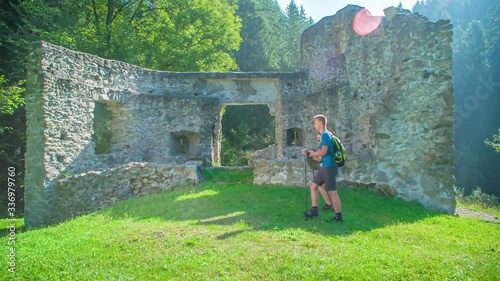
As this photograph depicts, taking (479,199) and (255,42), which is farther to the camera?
(255,42)

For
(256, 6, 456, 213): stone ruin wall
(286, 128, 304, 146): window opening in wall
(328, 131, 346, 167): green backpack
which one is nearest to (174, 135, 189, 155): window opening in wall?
(286, 128, 304, 146): window opening in wall

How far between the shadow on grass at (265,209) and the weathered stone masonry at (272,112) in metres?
0.77

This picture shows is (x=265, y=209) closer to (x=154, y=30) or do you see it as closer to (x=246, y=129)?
(x=154, y=30)

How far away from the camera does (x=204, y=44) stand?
20891 millimetres

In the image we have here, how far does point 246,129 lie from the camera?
26688 mm

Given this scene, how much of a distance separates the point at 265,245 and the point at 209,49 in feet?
58.6

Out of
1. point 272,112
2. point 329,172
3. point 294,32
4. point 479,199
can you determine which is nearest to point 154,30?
point 272,112

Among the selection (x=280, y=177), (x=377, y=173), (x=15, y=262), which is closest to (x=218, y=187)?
(x=280, y=177)

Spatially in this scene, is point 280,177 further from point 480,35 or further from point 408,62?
point 480,35

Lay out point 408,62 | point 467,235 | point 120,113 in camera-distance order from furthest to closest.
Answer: point 120,113, point 408,62, point 467,235

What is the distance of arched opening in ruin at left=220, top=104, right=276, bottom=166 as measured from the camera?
26125mm

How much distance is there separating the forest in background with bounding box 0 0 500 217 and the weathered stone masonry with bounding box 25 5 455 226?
2674 millimetres

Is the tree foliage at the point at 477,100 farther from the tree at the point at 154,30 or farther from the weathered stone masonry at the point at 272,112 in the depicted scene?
the tree at the point at 154,30

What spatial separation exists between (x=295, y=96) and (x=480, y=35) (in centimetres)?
1923
